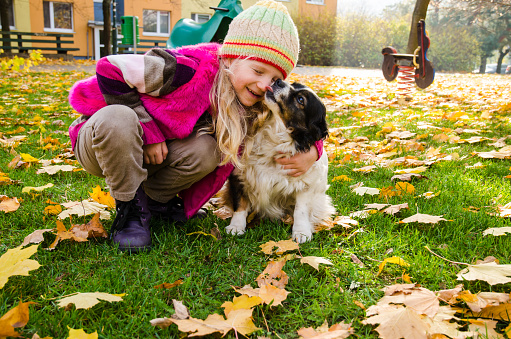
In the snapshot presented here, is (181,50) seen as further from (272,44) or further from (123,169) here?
(123,169)

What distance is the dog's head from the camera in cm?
226

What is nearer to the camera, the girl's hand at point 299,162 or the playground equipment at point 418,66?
the girl's hand at point 299,162

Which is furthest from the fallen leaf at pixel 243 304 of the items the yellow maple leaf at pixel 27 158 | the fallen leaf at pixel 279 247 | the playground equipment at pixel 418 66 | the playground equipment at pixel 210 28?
the playground equipment at pixel 418 66

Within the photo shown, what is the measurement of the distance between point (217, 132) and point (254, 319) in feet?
3.68

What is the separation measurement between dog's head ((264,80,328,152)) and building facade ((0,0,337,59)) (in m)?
20.1

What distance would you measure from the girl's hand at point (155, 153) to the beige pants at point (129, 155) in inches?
2.9

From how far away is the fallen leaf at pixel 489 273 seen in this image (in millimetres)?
1558

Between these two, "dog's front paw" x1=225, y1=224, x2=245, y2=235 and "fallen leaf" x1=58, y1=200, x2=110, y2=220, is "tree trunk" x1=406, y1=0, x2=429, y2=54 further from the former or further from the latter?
"fallen leaf" x1=58, y1=200, x2=110, y2=220

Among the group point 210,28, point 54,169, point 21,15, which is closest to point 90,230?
point 54,169

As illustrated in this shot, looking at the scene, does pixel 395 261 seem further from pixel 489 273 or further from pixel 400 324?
pixel 400 324

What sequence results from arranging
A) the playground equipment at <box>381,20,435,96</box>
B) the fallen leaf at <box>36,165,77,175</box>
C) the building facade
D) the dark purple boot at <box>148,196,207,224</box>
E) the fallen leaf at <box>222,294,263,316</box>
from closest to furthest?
the fallen leaf at <box>222,294,263,316</box>, the dark purple boot at <box>148,196,207,224</box>, the fallen leaf at <box>36,165,77,175</box>, the playground equipment at <box>381,20,435,96</box>, the building facade

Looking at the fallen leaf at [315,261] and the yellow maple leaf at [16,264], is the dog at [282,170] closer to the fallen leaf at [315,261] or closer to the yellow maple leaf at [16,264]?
the fallen leaf at [315,261]

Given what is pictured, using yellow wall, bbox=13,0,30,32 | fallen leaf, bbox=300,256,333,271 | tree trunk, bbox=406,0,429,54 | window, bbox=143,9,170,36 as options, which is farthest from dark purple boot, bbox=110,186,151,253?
window, bbox=143,9,170,36

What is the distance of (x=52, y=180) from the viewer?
3006 millimetres
